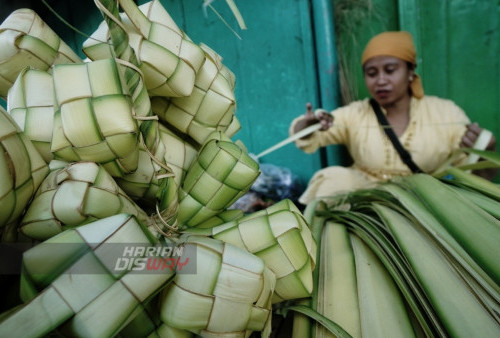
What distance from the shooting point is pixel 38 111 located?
0.47 metres

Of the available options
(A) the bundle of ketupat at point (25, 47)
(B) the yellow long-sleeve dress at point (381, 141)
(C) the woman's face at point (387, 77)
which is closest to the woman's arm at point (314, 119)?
(B) the yellow long-sleeve dress at point (381, 141)

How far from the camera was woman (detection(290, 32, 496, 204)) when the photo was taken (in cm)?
187

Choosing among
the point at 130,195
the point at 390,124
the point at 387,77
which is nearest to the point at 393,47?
the point at 387,77

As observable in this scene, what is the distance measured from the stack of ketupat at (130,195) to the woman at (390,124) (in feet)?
4.45

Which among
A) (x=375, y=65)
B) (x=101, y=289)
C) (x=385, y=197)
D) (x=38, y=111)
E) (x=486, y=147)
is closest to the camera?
(x=101, y=289)

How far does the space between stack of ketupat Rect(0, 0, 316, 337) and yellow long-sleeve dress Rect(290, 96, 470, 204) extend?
140 centimetres

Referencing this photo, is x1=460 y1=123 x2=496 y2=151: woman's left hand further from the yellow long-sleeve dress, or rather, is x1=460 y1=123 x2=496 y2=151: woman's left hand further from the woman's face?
the woman's face

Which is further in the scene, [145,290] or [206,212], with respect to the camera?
[206,212]

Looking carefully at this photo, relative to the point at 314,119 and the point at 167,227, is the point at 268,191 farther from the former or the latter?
the point at 167,227

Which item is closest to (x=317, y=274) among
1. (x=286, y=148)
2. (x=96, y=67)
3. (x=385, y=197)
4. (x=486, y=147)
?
(x=385, y=197)

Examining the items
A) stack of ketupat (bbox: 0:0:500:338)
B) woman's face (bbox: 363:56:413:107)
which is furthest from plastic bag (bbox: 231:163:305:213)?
stack of ketupat (bbox: 0:0:500:338)

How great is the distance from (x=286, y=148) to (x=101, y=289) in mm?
2269

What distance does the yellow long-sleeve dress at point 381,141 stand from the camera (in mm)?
1890

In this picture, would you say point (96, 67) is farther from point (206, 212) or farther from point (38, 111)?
point (206, 212)
